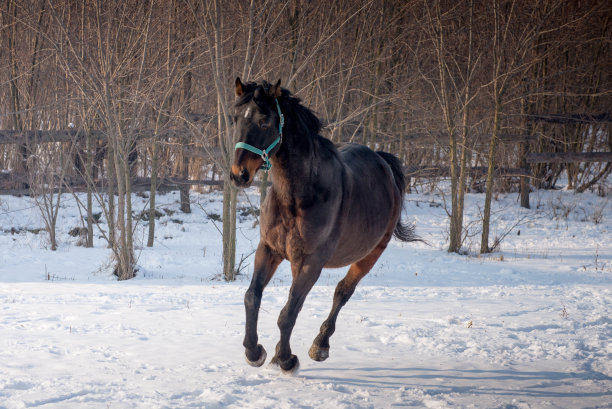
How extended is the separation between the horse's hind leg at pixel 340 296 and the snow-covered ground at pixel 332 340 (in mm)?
169

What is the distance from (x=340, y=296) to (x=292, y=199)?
1260mm

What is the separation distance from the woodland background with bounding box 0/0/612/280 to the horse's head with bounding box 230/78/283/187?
406 centimetres

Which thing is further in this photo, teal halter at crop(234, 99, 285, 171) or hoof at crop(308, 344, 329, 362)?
hoof at crop(308, 344, 329, 362)

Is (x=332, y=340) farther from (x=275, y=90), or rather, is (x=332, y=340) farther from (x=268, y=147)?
(x=275, y=90)

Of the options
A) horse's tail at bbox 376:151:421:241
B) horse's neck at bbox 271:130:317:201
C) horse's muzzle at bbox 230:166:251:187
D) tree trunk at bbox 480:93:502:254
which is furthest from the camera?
tree trunk at bbox 480:93:502:254

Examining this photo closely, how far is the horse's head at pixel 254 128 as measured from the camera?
10.6 ft

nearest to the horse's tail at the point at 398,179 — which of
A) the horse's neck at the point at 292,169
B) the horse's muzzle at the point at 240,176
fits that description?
the horse's neck at the point at 292,169

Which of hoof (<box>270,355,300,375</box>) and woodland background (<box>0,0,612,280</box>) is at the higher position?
woodland background (<box>0,0,612,280</box>)

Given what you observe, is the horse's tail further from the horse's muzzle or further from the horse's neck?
the horse's muzzle

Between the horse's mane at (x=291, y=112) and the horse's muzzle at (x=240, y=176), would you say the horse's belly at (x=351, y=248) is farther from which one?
the horse's muzzle at (x=240, y=176)

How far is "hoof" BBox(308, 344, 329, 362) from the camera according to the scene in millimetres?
4207

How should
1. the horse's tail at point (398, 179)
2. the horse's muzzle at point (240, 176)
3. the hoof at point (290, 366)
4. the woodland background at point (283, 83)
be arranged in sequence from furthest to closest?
the woodland background at point (283, 83) < the horse's tail at point (398, 179) < the hoof at point (290, 366) < the horse's muzzle at point (240, 176)

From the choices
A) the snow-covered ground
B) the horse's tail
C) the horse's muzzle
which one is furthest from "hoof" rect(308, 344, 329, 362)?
the horse's muzzle

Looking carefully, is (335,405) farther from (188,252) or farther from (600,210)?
(600,210)
